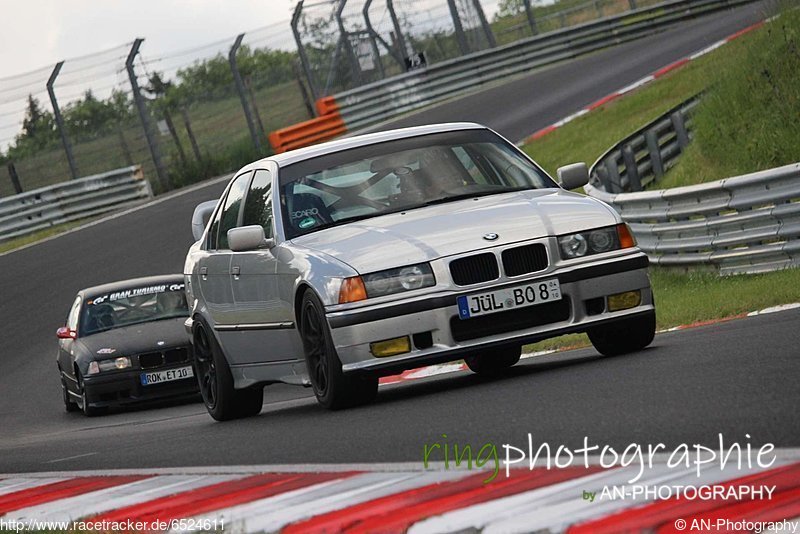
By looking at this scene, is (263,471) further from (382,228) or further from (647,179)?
(647,179)

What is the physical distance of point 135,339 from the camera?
52.4 ft

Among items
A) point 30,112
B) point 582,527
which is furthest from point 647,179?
point 582,527

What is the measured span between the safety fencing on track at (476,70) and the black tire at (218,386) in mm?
23723

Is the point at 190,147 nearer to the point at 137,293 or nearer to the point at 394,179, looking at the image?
the point at 137,293

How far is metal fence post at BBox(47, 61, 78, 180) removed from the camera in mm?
32625

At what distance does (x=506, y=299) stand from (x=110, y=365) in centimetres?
820

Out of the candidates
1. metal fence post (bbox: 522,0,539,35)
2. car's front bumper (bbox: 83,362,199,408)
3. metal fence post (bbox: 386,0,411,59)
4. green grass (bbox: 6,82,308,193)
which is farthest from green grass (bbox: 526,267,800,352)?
metal fence post (bbox: 522,0,539,35)

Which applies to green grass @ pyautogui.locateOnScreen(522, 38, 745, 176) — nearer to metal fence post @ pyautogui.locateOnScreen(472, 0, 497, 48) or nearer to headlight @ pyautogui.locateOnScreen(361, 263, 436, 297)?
metal fence post @ pyautogui.locateOnScreen(472, 0, 497, 48)

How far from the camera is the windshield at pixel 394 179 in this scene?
366 inches

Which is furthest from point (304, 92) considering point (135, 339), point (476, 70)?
point (135, 339)

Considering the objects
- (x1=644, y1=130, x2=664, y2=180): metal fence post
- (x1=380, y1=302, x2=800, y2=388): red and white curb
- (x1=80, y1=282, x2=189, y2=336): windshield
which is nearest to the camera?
(x1=380, y1=302, x2=800, y2=388): red and white curb

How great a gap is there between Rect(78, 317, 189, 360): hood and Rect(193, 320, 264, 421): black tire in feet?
15.7

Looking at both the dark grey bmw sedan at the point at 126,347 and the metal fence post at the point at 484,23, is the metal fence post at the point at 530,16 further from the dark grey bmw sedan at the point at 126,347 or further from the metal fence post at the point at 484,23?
the dark grey bmw sedan at the point at 126,347

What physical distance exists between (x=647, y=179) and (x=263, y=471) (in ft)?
51.2
